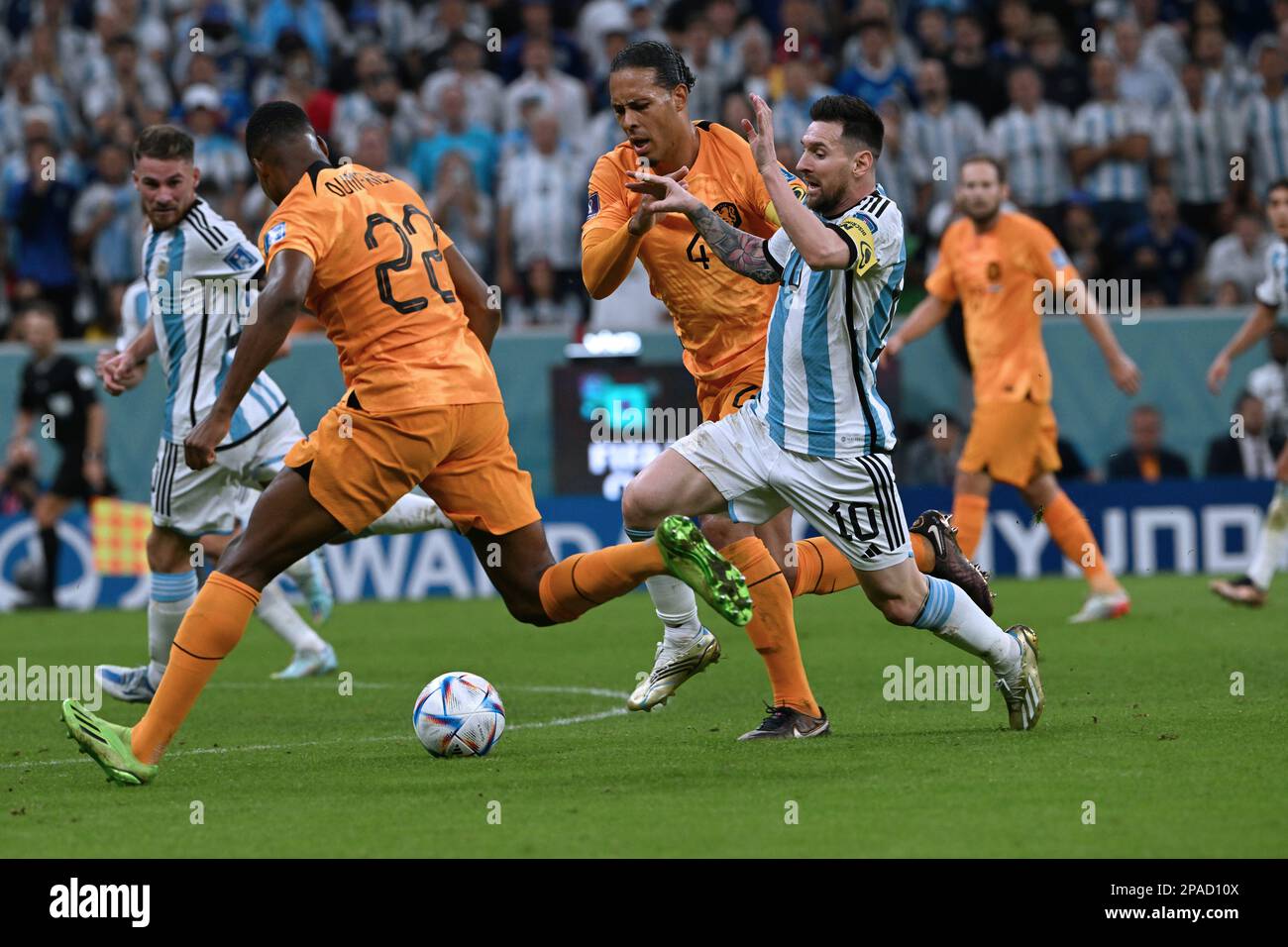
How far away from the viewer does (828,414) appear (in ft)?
23.0

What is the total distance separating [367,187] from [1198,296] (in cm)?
1203

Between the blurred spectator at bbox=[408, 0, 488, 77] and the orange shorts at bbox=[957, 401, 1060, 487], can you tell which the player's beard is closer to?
the orange shorts at bbox=[957, 401, 1060, 487]

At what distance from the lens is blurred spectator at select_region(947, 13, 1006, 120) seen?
18.2 m

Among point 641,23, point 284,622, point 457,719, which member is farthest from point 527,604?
point 641,23

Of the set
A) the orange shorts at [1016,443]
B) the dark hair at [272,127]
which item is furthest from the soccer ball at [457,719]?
the orange shorts at [1016,443]

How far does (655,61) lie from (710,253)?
829 mm

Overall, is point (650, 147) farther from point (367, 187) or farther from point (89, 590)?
point (89, 590)

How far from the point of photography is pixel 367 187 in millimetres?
7098

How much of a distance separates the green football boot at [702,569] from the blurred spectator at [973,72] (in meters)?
12.4

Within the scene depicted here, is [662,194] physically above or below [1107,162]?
below

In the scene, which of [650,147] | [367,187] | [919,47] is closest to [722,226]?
[650,147]

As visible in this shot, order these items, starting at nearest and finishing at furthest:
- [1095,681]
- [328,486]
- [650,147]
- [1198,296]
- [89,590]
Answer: [328,486] → [650,147] → [1095,681] → [89,590] → [1198,296]

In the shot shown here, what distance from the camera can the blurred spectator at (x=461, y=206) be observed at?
56.0ft

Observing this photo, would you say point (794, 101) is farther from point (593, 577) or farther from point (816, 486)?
point (593, 577)
